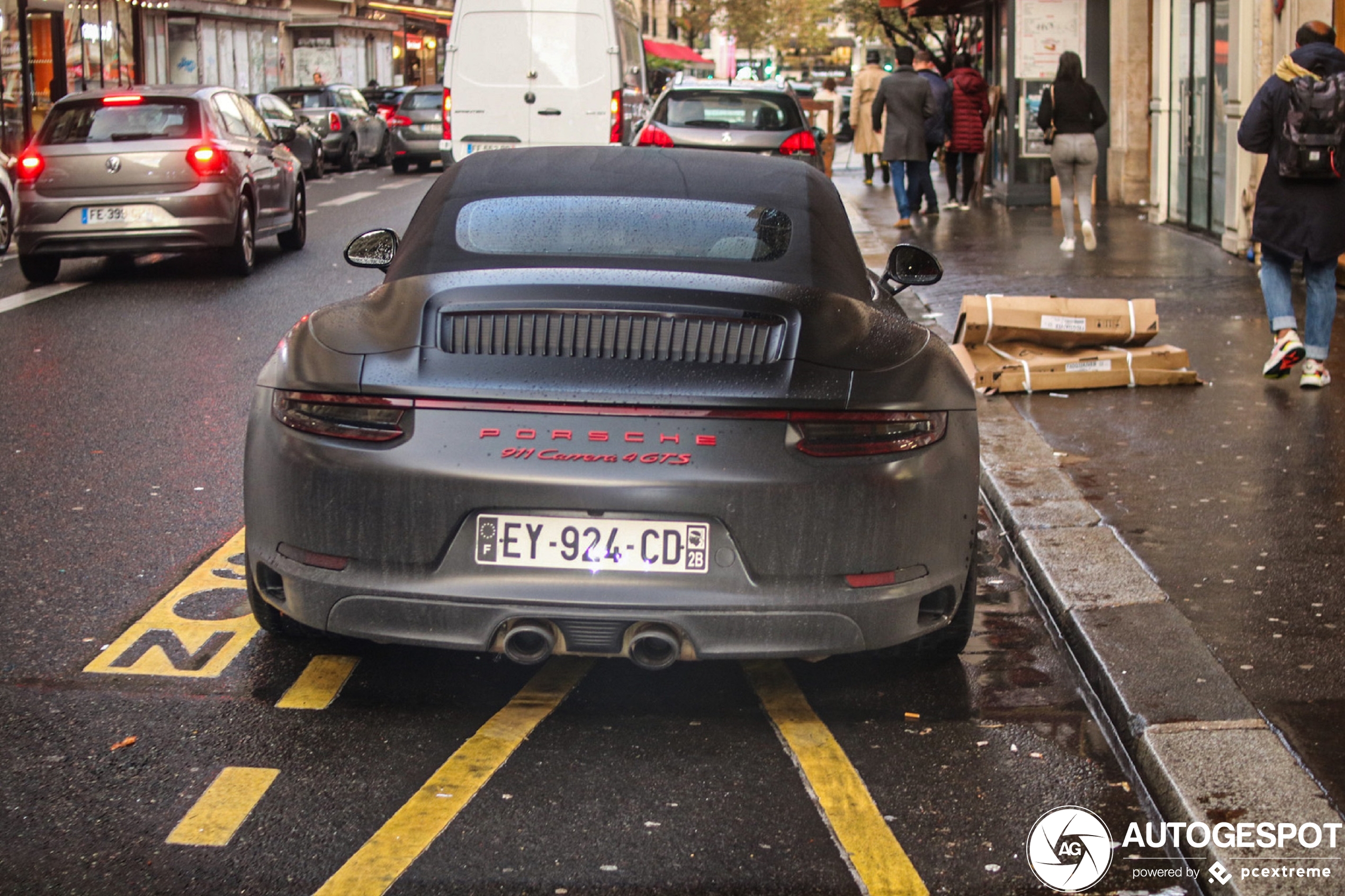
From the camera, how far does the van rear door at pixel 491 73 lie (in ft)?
64.2

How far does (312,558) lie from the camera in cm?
405

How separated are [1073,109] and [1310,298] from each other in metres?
6.83

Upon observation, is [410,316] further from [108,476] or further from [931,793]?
[108,476]

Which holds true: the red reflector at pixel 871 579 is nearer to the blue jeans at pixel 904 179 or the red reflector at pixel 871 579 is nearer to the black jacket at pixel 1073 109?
the black jacket at pixel 1073 109

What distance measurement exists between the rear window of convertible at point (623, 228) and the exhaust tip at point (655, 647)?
1.13 m

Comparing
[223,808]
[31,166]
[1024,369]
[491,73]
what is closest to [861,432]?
[223,808]

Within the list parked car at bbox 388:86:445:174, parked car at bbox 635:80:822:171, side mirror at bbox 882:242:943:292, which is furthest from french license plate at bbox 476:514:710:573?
parked car at bbox 388:86:445:174

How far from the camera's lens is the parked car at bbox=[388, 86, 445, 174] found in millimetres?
30922

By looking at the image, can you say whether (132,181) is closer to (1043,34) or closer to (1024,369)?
(1024,369)

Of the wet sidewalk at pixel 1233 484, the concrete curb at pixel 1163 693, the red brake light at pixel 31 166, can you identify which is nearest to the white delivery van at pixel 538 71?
the red brake light at pixel 31 166

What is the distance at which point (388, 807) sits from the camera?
3684 millimetres

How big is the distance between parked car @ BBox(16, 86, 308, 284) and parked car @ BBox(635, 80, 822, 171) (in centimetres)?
519

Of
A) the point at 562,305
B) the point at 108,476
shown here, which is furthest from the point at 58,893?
the point at 108,476

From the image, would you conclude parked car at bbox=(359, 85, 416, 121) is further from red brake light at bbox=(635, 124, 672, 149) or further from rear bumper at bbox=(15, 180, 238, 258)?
rear bumper at bbox=(15, 180, 238, 258)
